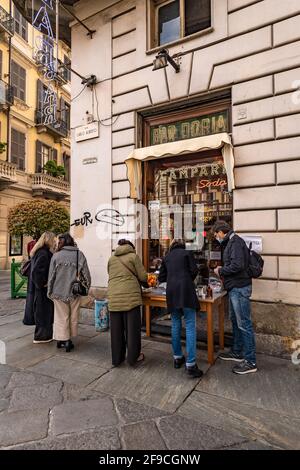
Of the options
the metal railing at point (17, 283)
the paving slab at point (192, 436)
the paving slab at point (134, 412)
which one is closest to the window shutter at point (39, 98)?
the metal railing at point (17, 283)

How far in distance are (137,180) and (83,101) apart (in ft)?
8.67

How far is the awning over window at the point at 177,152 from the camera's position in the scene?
5.06 meters

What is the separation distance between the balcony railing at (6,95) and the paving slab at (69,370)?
58.4 feet

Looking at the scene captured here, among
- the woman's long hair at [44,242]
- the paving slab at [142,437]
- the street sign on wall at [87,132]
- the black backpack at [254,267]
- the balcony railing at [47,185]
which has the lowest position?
the paving slab at [142,437]

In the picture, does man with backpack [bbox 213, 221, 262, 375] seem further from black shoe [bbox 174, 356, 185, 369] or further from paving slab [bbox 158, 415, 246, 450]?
paving slab [bbox 158, 415, 246, 450]

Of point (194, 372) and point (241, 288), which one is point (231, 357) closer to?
point (194, 372)

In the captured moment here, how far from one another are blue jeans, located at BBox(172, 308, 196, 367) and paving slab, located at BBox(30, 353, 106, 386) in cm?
108

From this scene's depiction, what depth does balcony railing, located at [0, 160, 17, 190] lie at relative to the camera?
17359 millimetres

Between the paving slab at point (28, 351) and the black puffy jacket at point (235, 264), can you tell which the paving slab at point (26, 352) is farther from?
the black puffy jacket at point (235, 264)

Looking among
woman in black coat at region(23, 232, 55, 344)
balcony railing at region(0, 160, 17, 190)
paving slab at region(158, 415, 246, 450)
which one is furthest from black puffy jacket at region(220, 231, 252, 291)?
balcony railing at region(0, 160, 17, 190)

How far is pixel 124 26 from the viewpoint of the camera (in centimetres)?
663

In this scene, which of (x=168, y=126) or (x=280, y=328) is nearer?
(x=280, y=328)
